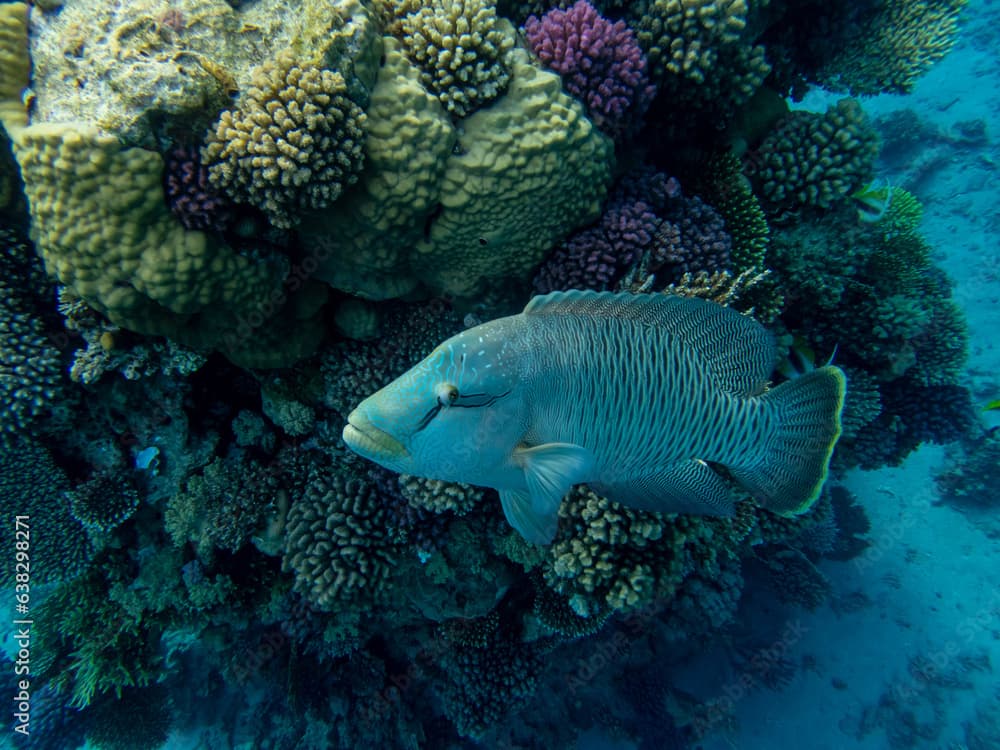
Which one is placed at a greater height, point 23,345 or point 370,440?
point 370,440

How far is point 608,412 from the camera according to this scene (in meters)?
2.26

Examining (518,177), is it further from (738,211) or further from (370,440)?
(738,211)

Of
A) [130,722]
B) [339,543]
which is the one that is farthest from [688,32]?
[130,722]

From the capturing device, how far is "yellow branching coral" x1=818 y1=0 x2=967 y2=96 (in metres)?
5.03

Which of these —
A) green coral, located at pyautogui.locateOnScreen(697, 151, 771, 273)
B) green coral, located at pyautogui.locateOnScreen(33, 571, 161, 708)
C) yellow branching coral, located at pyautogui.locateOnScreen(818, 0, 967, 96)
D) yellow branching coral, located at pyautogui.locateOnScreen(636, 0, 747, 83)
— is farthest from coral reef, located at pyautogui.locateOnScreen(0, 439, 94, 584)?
yellow branching coral, located at pyautogui.locateOnScreen(818, 0, 967, 96)

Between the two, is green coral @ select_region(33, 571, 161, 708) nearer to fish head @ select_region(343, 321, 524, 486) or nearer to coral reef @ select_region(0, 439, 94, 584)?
coral reef @ select_region(0, 439, 94, 584)

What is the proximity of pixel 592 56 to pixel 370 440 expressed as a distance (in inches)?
126

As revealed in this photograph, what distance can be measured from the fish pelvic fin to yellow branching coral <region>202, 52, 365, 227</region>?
2.11 metres

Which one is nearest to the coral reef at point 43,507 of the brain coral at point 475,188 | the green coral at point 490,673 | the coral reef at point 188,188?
the coral reef at point 188,188

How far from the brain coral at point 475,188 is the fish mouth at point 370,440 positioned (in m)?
1.81

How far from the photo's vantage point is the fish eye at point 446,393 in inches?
75.4

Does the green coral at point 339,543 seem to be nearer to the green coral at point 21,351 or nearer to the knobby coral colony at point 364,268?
the knobby coral colony at point 364,268

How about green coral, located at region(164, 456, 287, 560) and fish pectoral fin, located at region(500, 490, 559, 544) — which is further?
green coral, located at region(164, 456, 287, 560)

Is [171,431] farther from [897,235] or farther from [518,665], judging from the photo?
[897,235]
